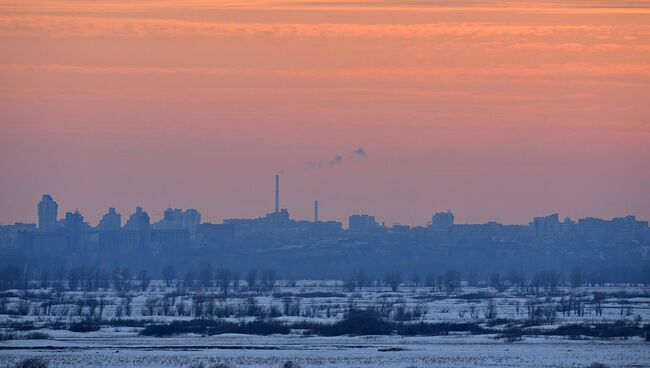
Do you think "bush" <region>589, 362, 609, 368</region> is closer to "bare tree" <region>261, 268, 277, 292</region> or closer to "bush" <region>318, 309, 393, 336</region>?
"bush" <region>318, 309, 393, 336</region>

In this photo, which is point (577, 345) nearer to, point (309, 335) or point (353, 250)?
point (309, 335)

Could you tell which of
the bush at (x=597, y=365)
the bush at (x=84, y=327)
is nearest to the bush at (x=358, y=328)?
the bush at (x=84, y=327)

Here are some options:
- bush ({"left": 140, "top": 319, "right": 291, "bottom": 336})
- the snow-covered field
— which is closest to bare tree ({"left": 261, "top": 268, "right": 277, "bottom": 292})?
the snow-covered field

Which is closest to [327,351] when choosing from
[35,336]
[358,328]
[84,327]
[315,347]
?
[315,347]

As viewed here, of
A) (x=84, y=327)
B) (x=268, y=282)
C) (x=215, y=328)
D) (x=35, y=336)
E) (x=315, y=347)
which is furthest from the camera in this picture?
(x=268, y=282)

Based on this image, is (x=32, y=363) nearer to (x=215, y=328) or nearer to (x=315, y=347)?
(x=315, y=347)
